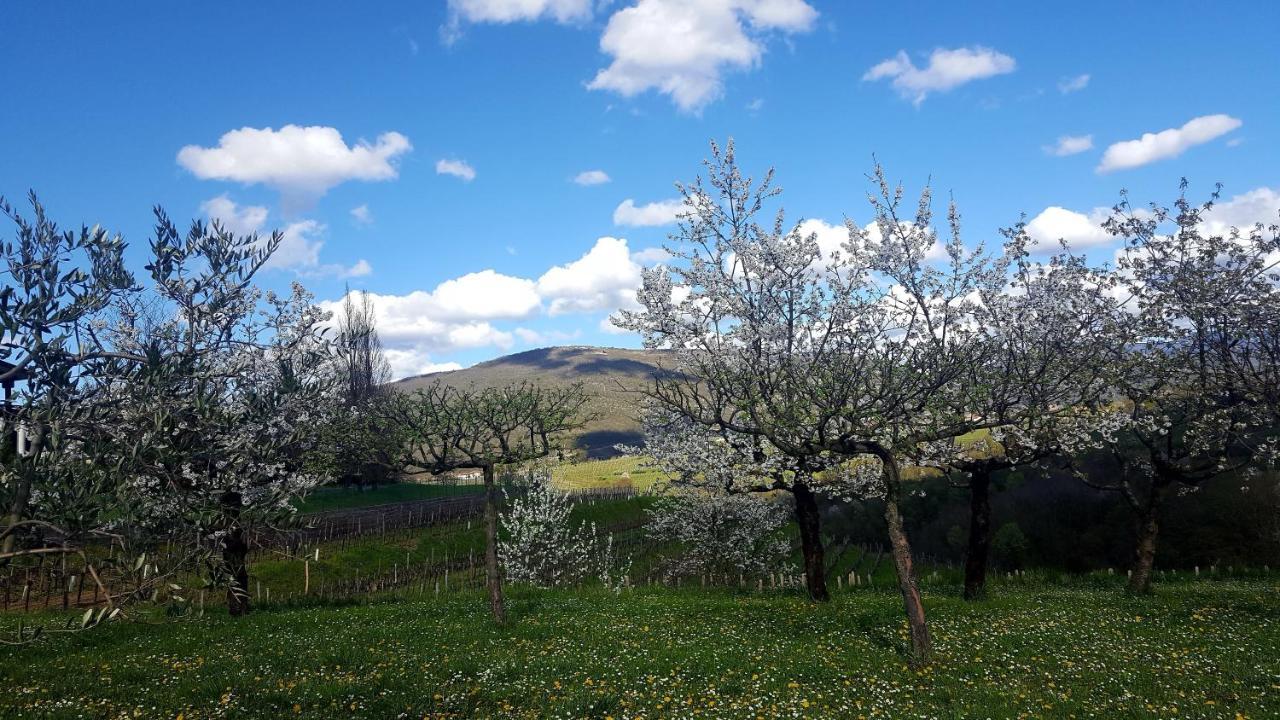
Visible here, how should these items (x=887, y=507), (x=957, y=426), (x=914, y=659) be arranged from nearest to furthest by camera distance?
(x=914, y=659), (x=887, y=507), (x=957, y=426)

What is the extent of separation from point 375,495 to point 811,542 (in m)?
67.3

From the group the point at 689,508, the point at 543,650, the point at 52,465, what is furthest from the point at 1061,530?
the point at 52,465

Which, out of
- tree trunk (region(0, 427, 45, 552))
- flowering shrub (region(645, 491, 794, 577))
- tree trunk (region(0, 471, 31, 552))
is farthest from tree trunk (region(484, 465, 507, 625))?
flowering shrub (region(645, 491, 794, 577))

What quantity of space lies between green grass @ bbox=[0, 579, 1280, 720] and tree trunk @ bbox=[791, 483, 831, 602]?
6.56ft

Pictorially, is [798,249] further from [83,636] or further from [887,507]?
[83,636]

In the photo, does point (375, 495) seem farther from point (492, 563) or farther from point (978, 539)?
point (978, 539)

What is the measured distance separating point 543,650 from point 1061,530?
3615 cm

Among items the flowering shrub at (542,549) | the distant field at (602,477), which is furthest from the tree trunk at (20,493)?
the distant field at (602,477)

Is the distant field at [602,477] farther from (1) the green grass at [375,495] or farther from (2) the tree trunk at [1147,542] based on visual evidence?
(2) the tree trunk at [1147,542]

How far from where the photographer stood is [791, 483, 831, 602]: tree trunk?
23.6 metres

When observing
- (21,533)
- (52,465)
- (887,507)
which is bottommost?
(887,507)

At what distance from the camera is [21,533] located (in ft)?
24.2

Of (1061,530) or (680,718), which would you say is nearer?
(680,718)

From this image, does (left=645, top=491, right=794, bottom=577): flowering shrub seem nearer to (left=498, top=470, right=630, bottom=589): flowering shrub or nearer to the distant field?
(left=498, top=470, right=630, bottom=589): flowering shrub
